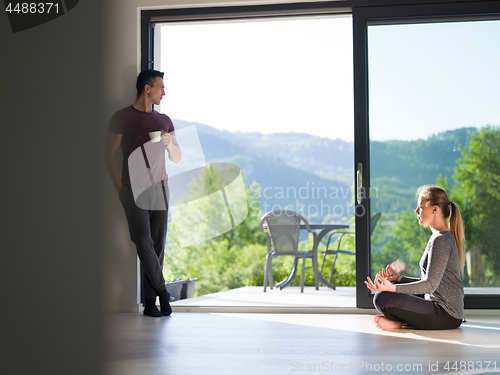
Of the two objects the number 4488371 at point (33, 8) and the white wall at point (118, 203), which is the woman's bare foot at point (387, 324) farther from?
the number 4488371 at point (33, 8)

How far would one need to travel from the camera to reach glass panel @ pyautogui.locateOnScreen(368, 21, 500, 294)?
3.22m

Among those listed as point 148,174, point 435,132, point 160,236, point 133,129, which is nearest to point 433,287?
point 435,132

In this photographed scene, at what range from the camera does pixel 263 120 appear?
10.7 meters

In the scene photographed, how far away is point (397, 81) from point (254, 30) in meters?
7.28

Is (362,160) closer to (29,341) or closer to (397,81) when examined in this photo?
(397,81)

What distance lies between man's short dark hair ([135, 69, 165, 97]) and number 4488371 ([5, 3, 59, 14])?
2559 millimetres

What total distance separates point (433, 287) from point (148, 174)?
1.86 meters

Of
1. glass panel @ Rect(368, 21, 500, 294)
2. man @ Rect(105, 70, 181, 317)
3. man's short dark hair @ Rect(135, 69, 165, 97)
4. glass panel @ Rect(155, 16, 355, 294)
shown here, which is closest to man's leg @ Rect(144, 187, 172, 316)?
man @ Rect(105, 70, 181, 317)

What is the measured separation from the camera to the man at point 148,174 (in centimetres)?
303

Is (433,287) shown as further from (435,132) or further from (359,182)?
(435,132)

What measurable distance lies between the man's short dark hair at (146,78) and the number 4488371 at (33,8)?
256cm

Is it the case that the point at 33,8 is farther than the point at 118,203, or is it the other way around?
the point at 118,203

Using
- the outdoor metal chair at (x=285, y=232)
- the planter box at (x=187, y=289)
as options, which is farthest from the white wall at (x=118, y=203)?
the outdoor metal chair at (x=285, y=232)

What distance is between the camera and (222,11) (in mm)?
3418
